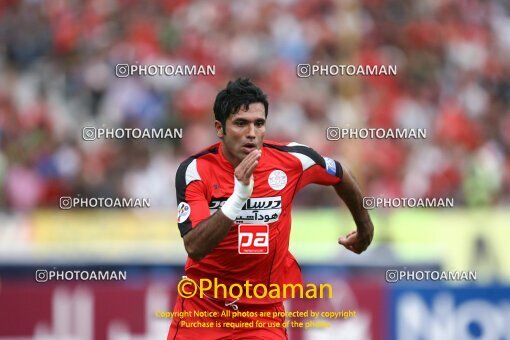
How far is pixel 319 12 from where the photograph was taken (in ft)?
54.0

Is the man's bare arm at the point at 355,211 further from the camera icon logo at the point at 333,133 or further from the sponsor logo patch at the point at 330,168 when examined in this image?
the camera icon logo at the point at 333,133

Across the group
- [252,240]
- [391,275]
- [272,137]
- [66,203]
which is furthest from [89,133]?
[252,240]

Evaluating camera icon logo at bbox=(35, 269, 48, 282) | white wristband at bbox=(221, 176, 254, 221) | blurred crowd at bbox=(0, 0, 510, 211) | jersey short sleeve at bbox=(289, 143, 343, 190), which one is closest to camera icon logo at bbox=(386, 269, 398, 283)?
blurred crowd at bbox=(0, 0, 510, 211)

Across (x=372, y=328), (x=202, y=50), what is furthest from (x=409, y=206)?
(x=202, y=50)

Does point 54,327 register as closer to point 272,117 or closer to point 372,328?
point 372,328

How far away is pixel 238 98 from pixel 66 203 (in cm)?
646

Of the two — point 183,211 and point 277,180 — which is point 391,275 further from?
point 183,211

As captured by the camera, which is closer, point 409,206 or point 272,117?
point 409,206

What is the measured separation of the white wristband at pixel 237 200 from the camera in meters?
5.48

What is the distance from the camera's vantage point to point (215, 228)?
18.0 ft

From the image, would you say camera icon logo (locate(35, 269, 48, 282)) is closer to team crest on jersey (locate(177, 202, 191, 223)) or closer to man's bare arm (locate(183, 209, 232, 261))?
team crest on jersey (locate(177, 202, 191, 223))

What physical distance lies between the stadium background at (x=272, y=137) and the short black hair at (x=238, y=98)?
3413mm

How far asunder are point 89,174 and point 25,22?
166 inches

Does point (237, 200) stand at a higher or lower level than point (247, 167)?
lower
